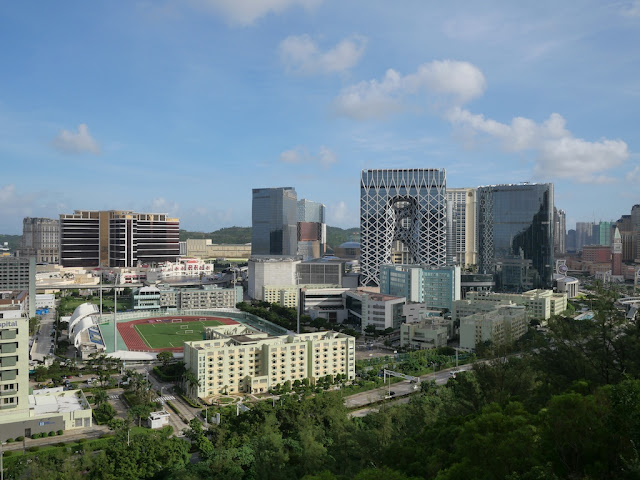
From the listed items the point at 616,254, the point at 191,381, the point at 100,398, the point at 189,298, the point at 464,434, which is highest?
the point at 616,254

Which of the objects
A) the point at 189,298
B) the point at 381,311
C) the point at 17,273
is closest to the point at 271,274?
the point at 189,298

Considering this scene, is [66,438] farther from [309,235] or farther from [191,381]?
[309,235]

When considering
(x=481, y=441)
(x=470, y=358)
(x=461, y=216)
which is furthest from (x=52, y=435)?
(x=461, y=216)

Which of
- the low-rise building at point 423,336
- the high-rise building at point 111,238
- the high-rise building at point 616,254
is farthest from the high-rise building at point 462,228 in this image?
the low-rise building at point 423,336

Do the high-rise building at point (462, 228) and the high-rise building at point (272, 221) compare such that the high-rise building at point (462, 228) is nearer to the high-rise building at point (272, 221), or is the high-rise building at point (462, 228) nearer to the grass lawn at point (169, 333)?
the high-rise building at point (272, 221)

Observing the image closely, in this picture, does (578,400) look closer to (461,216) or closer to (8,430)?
(8,430)

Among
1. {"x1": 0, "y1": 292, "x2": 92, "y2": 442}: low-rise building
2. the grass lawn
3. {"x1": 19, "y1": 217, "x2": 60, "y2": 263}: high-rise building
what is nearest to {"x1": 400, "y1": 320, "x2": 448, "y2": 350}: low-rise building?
the grass lawn
